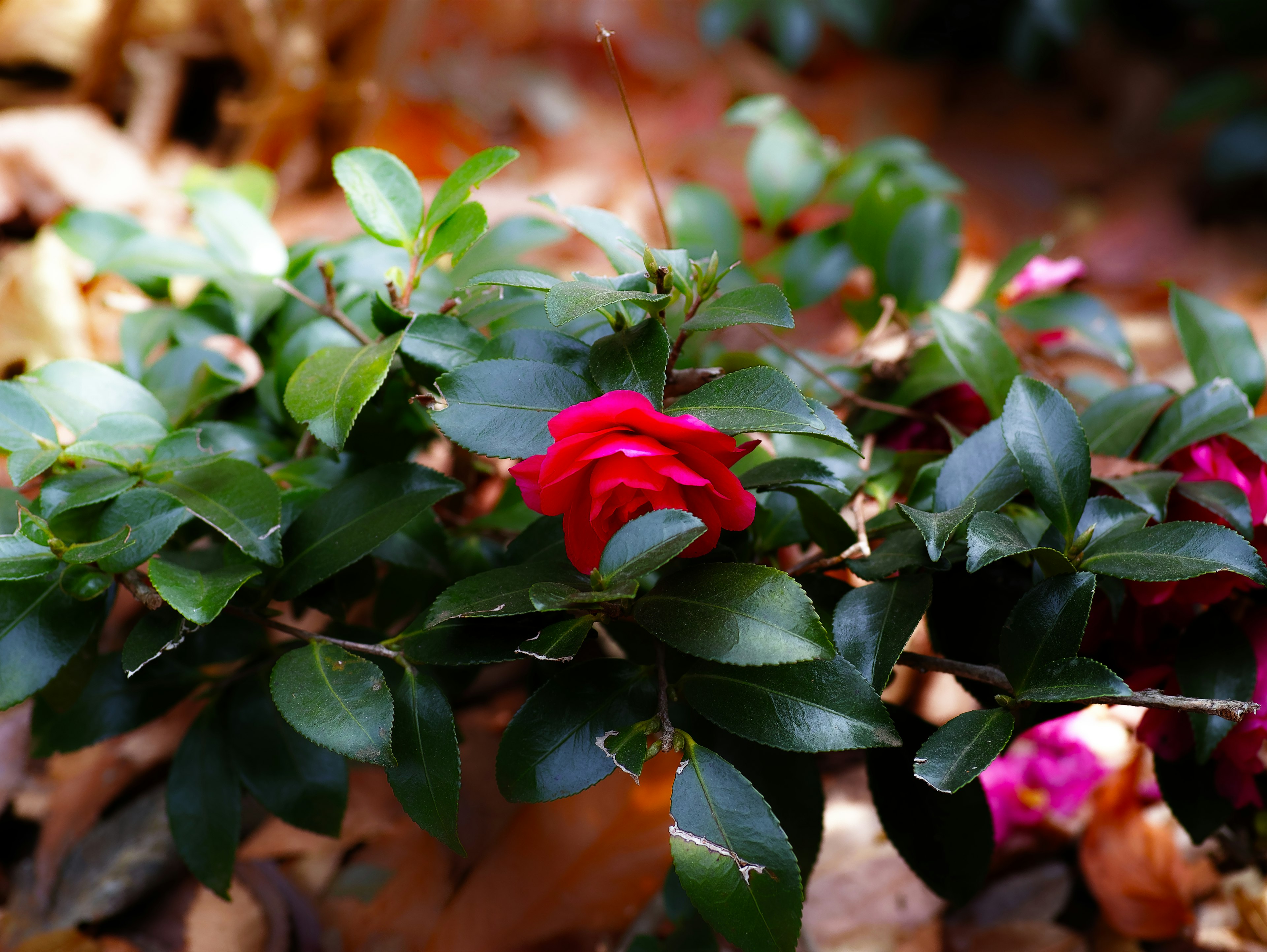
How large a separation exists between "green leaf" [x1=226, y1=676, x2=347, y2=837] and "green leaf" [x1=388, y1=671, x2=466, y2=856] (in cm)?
18

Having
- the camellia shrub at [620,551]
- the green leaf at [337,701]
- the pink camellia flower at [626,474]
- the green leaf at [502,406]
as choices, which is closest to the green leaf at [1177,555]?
the camellia shrub at [620,551]

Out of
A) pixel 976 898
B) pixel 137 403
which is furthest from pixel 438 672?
pixel 976 898

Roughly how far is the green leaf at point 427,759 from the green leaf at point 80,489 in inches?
9.3

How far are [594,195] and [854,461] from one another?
3.32ft

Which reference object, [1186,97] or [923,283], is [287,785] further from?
[1186,97]

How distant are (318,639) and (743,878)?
0.33 m

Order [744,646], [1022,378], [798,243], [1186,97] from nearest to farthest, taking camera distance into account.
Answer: [744,646] → [1022,378] → [798,243] → [1186,97]

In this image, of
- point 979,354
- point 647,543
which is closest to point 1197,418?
point 979,354

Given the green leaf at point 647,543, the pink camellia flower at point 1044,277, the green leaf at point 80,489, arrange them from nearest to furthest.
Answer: the green leaf at point 647,543
the green leaf at point 80,489
the pink camellia flower at point 1044,277

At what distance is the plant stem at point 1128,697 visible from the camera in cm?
50

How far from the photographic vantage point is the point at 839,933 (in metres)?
0.94

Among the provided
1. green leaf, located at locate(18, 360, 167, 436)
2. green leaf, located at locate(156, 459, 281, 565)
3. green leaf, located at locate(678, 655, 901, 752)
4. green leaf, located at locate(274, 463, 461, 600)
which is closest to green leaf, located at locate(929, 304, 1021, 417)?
green leaf, located at locate(678, 655, 901, 752)

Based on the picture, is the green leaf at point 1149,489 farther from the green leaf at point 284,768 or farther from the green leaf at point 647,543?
Answer: the green leaf at point 284,768

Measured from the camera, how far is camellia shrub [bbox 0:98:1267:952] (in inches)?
21.1
